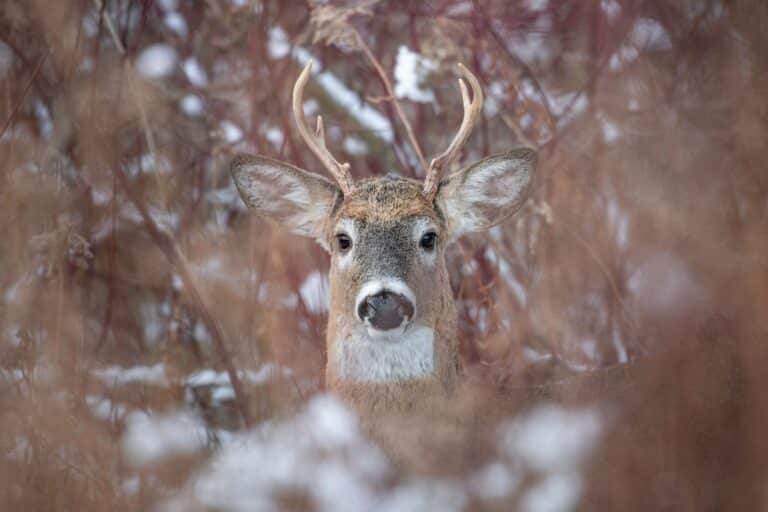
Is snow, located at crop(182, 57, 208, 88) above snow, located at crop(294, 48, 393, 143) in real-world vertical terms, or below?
above

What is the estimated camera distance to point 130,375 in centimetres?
418

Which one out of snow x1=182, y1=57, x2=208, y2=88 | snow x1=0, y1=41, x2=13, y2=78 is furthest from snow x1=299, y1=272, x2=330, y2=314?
snow x1=0, y1=41, x2=13, y2=78

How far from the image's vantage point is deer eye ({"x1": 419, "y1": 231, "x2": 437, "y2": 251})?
3301 millimetres

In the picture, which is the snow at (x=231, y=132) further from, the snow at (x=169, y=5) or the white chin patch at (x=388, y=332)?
the white chin patch at (x=388, y=332)

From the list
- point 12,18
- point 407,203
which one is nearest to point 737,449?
point 407,203

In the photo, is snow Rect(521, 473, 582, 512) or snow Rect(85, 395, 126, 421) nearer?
snow Rect(521, 473, 582, 512)

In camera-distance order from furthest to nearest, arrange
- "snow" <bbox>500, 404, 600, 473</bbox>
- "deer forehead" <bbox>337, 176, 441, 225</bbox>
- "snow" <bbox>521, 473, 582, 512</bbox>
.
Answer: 1. "deer forehead" <bbox>337, 176, 441, 225</bbox>
2. "snow" <bbox>500, 404, 600, 473</bbox>
3. "snow" <bbox>521, 473, 582, 512</bbox>

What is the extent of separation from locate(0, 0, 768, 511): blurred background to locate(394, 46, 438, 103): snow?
0.06 ft

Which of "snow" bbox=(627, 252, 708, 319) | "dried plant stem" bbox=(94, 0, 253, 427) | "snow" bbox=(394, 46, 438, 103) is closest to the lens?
"snow" bbox=(627, 252, 708, 319)

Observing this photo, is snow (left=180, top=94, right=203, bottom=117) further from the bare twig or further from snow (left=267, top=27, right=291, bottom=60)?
the bare twig

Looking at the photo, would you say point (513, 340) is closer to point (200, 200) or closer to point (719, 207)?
point (719, 207)

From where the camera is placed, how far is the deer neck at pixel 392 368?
3.20 metres

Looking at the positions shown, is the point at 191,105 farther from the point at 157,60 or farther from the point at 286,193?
the point at 286,193

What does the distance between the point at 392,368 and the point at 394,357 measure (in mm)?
37
